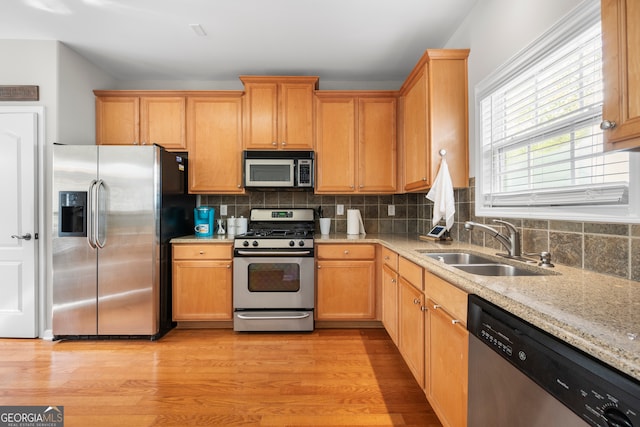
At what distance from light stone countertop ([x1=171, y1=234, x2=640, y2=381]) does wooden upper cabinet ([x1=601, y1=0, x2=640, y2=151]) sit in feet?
1.51

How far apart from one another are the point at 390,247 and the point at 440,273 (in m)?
0.97

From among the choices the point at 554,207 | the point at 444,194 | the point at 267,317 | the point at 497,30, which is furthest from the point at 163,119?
the point at 554,207

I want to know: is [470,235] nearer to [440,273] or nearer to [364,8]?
[440,273]

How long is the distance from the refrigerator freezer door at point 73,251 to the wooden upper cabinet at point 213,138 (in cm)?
88

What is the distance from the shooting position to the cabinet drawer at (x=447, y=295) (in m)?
1.23

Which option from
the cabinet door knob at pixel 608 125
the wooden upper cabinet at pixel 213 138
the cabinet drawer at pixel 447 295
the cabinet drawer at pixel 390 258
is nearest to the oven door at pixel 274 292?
the cabinet drawer at pixel 390 258

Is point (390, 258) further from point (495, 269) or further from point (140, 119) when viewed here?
point (140, 119)

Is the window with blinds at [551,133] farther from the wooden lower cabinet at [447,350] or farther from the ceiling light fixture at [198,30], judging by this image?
the ceiling light fixture at [198,30]

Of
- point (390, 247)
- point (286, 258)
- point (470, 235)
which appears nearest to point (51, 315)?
point (286, 258)

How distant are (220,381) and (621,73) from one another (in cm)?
247

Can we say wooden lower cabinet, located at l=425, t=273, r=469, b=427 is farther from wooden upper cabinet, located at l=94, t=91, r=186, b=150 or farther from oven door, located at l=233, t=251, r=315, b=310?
wooden upper cabinet, located at l=94, t=91, r=186, b=150

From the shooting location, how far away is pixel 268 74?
3350 millimetres

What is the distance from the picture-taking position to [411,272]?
1.91m

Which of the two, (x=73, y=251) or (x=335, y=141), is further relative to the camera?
(x=335, y=141)
